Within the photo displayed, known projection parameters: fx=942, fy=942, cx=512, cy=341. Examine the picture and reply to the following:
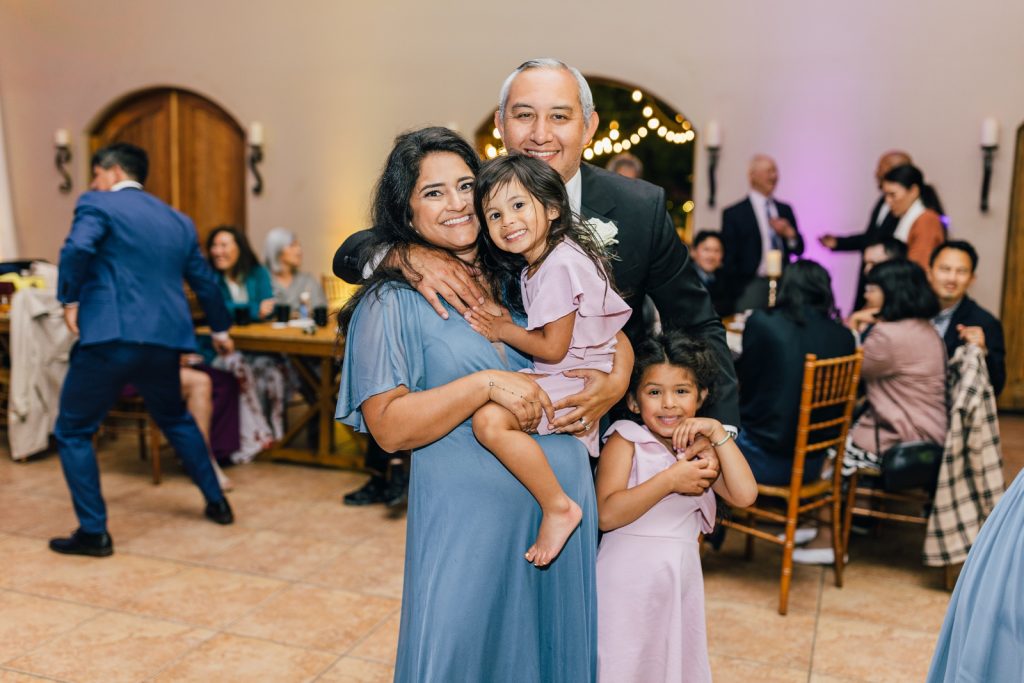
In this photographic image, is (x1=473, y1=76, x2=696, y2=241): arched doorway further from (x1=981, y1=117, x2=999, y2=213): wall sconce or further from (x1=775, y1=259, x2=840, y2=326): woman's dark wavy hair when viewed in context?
(x1=775, y1=259, x2=840, y2=326): woman's dark wavy hair

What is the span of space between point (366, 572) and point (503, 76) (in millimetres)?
5156

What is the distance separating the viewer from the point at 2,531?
4188mm

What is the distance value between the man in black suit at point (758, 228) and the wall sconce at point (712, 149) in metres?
0.48

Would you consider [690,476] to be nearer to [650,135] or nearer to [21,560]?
[21,560]

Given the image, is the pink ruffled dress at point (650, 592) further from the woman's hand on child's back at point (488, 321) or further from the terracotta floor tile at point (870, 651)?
the terracotta floor tile at point (870, 651)

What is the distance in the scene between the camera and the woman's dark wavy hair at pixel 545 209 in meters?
1.75

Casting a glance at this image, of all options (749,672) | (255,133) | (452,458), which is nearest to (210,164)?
(255,133)

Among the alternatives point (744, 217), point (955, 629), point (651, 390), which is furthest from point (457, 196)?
point (744, 217)

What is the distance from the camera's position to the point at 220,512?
14.3 feet

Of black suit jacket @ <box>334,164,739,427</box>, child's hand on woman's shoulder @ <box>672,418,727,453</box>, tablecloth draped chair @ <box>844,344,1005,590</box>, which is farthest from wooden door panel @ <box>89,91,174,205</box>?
child's hand on woman's shoulder @ <box>672,418,727,453</box>

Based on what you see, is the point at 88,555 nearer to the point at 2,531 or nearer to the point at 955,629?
the point at 2,531

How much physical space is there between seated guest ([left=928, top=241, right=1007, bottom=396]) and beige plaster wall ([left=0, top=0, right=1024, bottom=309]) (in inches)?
117

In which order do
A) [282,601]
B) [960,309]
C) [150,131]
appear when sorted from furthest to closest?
[150,131] < [960,309] < [282,601]

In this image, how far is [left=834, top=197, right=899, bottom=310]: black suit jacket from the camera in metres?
5.84
